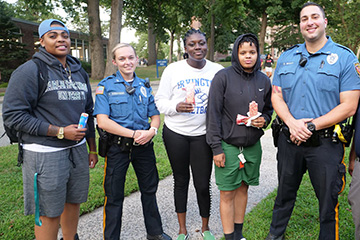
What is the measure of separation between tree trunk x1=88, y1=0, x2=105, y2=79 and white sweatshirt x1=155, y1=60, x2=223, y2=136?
19.1 metres

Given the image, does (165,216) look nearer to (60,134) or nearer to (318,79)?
(60,134)

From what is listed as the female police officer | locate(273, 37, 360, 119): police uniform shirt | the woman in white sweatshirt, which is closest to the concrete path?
the woman in white sweatshirt

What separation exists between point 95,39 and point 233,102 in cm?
1961

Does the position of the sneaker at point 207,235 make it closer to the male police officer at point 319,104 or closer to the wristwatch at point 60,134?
the male police officer at point 319,104

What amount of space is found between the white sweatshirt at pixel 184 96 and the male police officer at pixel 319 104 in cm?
70

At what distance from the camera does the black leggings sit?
307 centimetres

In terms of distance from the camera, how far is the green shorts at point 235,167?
9.53 feet

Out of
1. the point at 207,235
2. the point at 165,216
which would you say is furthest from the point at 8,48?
the point at 207,235

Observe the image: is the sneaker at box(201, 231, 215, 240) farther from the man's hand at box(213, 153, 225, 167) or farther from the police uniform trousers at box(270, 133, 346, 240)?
the police uniform trousers at box(270, 133, 346, 240)

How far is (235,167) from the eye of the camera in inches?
114

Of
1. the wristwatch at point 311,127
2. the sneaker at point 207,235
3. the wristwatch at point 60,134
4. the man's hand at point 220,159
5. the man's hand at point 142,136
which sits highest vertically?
the wristwatch at point 311,127

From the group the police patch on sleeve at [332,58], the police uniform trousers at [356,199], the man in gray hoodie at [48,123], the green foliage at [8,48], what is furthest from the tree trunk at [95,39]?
the police uniform trousers at [356,199]

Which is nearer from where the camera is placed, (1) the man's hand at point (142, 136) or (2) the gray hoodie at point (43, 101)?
(2) the gray hoodie at point (43, 101)

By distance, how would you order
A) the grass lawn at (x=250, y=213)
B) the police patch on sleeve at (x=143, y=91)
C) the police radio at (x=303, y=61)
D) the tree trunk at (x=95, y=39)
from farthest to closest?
the tree trunk at (x=95, y=39), the grass lawn at (x=250, y=213), the police patch on sleeve at (x=143, y=91), the police radio at (x=303, y=61)
